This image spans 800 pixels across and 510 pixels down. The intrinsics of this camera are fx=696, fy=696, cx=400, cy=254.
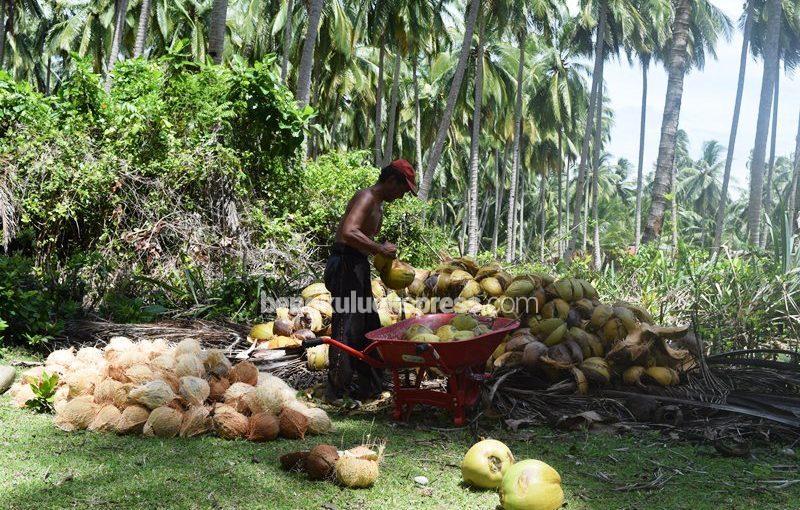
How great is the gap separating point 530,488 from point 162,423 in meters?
2.22

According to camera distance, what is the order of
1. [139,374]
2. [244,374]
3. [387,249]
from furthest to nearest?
[387,249] → [244,374] → [139,374]

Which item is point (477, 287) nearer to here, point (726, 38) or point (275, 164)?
point (275, 164)

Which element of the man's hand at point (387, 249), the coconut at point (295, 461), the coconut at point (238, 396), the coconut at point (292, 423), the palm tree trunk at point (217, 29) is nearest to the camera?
the coconut at point (295, 461)

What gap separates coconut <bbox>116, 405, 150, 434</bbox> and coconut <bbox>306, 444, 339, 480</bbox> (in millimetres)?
1227

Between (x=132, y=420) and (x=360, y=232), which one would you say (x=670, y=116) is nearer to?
(x=360, y=232)

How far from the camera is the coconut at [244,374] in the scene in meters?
4.71

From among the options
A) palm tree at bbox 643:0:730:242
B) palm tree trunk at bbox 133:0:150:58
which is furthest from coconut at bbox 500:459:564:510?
palm tree trunk at bbox 133:0:150:58

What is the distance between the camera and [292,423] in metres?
4.27

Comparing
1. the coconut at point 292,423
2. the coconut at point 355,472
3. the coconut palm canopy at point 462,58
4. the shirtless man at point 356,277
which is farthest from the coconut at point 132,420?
the coconut palm canopy at point 462,58

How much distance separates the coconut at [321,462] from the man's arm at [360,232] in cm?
174

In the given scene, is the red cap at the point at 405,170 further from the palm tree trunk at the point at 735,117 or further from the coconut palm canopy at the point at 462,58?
the palm tree trunk at the point at 735,117

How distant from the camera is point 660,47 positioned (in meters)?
34.0

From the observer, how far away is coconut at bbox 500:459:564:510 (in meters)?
3.17

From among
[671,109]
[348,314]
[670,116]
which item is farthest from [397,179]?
[671,109]
